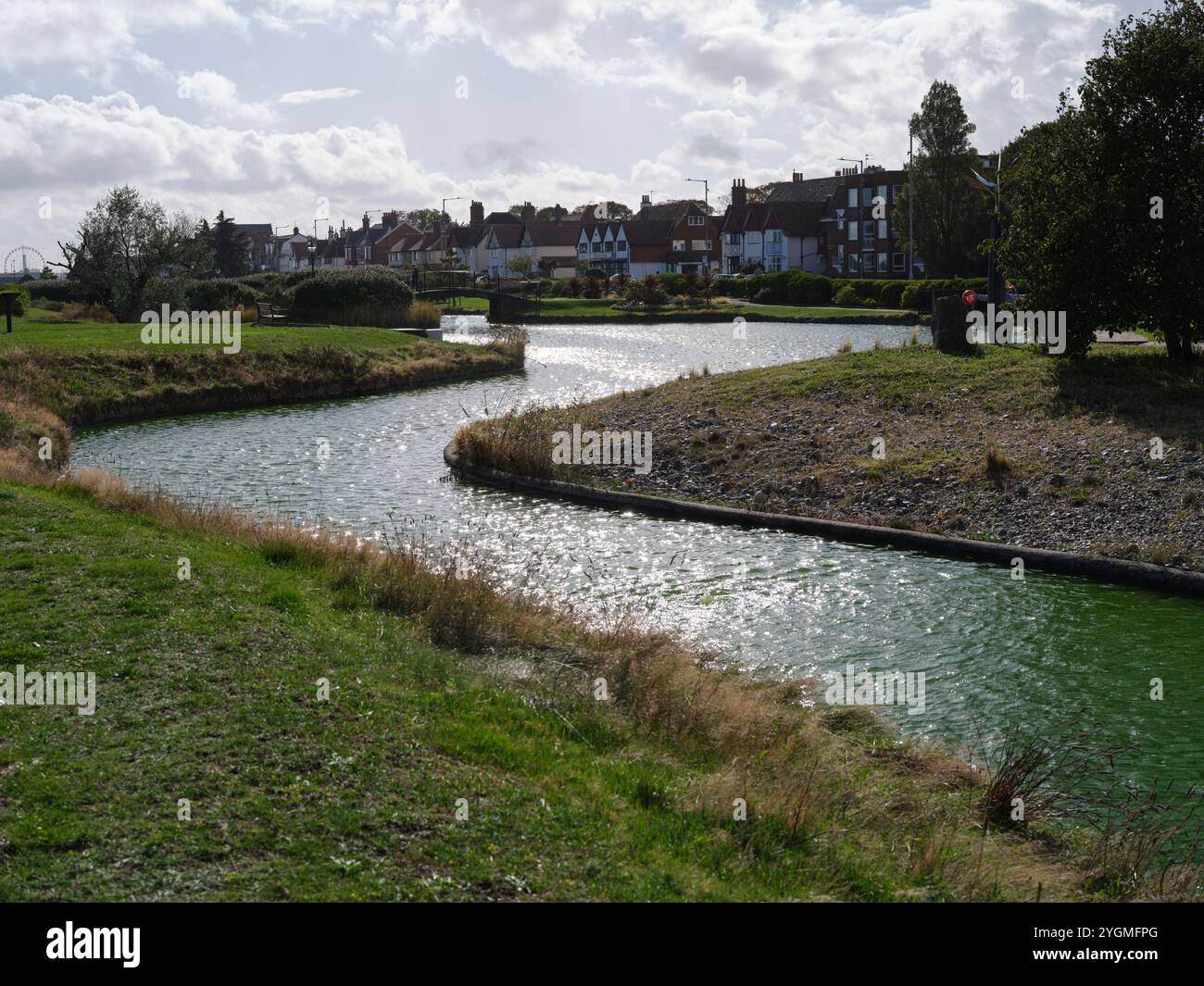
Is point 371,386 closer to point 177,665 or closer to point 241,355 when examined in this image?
point 241,355

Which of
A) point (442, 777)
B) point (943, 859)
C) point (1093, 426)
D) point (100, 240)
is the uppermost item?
point (100, 240)

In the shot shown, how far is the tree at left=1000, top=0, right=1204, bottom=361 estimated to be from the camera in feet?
80.9

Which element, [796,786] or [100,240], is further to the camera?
[100,240]

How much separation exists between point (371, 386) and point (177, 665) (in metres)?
39.8

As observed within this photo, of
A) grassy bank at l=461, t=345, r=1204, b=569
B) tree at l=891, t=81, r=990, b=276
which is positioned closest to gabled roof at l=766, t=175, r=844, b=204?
tree at l=891, t=81, r=990, b=276

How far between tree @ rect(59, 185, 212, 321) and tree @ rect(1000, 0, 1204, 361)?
47.8 m

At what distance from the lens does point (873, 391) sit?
90.5ft

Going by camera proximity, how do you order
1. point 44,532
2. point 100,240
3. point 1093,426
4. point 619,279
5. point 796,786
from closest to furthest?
point 796,786 < point 44,532 < point 1093,426 < point 100,240 < point 619,279

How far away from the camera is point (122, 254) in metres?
62.2

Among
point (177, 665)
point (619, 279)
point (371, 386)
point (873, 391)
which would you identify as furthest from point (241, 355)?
point (619, 279)

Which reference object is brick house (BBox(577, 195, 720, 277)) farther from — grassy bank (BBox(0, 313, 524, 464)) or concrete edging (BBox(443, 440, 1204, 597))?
concrete edging (BBox(443, 440, 1204, 597))

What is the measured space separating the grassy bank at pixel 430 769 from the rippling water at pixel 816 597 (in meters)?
2.40
